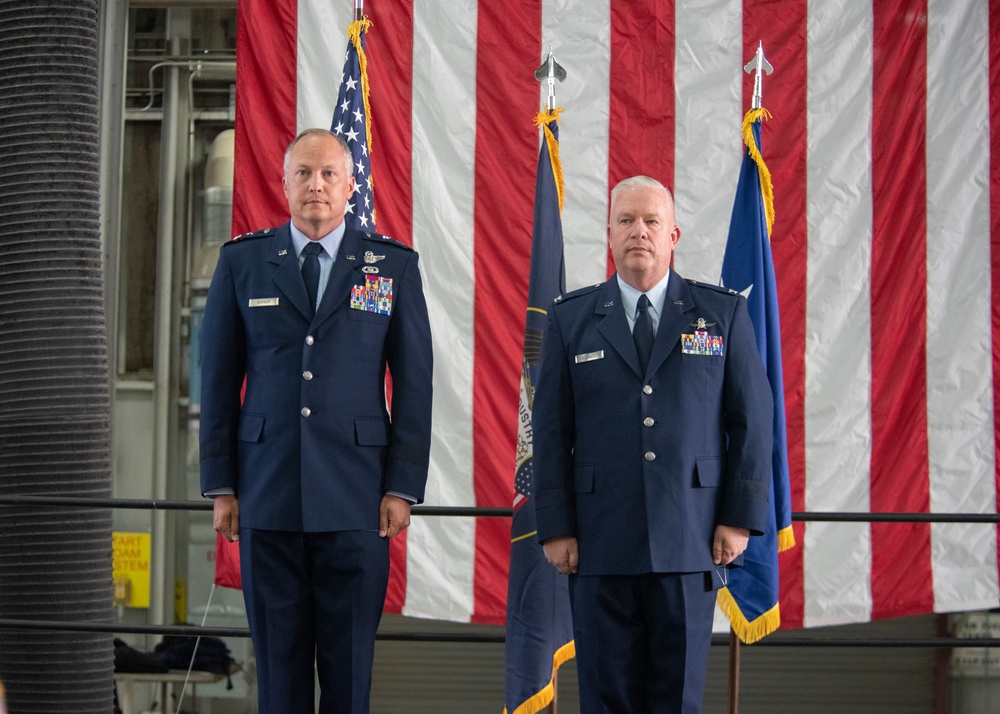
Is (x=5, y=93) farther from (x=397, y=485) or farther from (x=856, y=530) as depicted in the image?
(x=856, y=530)

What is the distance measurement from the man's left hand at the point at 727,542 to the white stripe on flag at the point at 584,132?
76.9 inches

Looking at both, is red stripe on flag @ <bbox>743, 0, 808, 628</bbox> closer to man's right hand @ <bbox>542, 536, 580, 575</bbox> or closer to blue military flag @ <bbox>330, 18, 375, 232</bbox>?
blue military flag @ <bbox>330, 18, 375, 232</bbox>

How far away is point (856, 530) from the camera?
3.98 metres

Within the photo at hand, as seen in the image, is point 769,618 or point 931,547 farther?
point 931,547

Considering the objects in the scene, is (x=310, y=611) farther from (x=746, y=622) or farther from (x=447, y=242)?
(x=447, y=242)

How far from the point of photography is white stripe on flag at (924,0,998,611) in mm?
3982

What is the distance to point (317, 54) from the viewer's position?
4047 mm

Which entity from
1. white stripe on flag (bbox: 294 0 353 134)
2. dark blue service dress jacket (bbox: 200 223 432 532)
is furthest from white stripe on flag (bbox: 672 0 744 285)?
dark blue service dress jacket (bbox: 200 223 432 532)

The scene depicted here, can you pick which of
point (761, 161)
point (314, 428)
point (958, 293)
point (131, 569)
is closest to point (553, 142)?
point (761, 161)

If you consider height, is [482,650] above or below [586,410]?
below

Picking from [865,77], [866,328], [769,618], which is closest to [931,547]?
[866,328]

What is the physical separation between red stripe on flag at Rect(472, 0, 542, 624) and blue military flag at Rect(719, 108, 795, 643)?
1.03 metres

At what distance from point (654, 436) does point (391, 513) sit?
553 millimetres

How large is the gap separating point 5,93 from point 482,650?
2.82m
